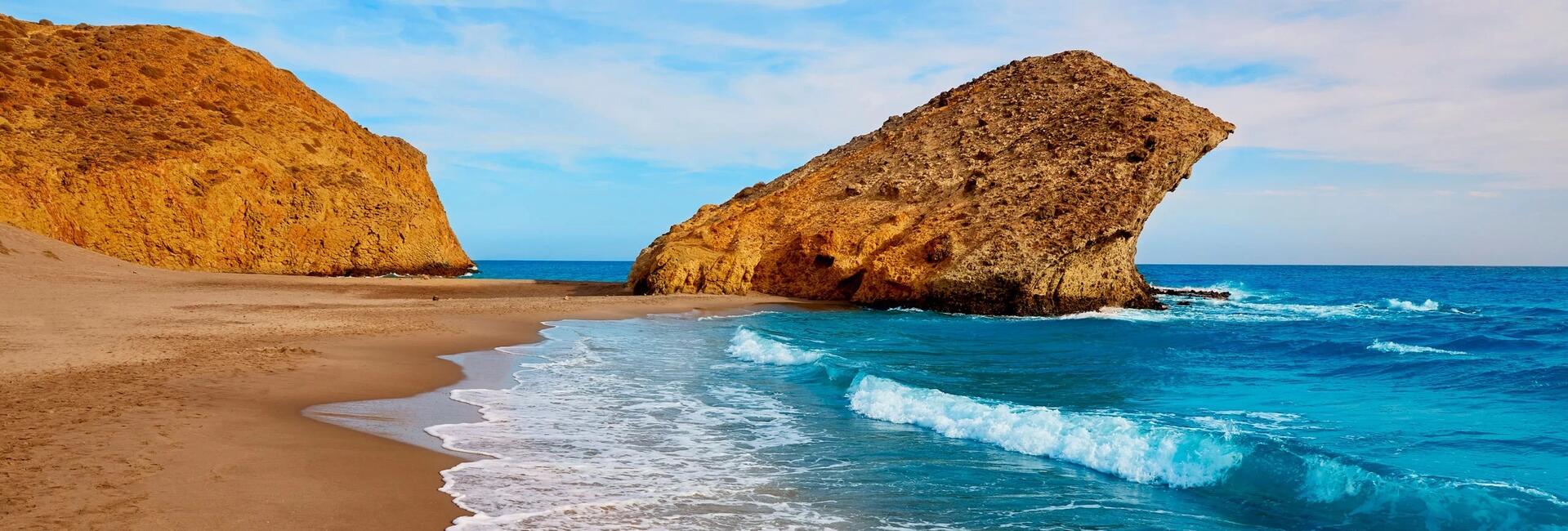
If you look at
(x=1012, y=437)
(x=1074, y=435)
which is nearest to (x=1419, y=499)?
(x=1074, y=435)

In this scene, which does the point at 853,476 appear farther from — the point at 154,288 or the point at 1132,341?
the point at 154,288

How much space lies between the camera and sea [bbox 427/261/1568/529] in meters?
6.72

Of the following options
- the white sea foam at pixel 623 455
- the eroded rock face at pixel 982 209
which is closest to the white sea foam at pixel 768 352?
the white sea foam at pixel 623 455

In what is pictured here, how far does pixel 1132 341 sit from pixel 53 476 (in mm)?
19692

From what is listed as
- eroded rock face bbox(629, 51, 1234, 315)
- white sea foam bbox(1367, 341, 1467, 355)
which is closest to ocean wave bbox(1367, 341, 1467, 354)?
white sea foam bbox(1367, 341, 1467, 355)

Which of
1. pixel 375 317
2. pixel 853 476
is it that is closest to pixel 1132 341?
pixel 853 476

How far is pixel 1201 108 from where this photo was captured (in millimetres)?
32062

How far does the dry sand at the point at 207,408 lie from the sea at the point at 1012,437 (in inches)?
34.2

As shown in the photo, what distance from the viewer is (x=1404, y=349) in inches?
731

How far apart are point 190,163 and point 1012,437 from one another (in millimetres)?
41427

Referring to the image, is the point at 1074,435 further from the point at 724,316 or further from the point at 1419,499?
the point at 724,316

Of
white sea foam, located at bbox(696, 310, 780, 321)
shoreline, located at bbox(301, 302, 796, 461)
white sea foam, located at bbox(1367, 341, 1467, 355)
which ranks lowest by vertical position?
shoreline, located at bbox(301, 302, 796, 461)

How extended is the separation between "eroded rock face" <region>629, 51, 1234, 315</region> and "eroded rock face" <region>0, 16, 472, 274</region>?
61.1ft

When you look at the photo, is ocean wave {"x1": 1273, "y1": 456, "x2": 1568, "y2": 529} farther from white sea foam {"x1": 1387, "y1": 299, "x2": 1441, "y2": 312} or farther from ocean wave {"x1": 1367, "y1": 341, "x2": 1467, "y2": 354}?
white sea foam {"x1": 1387, "y1": 299, "x2": 1441, "y2": 312}
